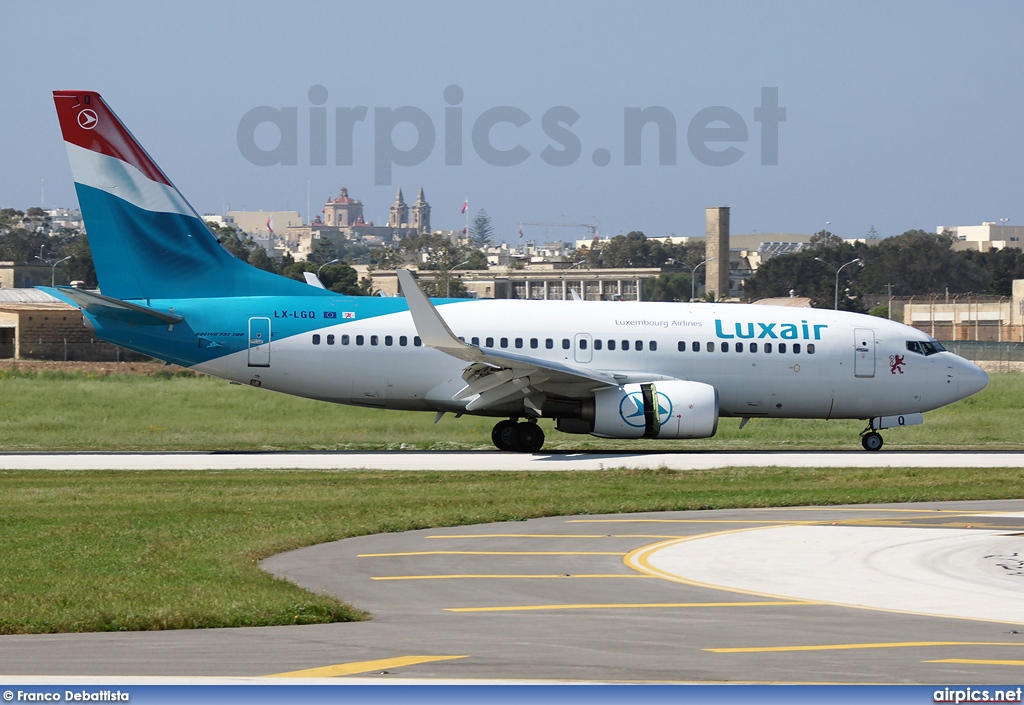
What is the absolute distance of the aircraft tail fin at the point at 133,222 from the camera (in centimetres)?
2978

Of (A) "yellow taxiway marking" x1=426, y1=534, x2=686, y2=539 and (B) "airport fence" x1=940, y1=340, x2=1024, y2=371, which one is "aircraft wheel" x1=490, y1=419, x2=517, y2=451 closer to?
(A) "yellow taxiway marking" x1=426, y1=534, x2=686, y2=539

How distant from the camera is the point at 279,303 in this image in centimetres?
3088

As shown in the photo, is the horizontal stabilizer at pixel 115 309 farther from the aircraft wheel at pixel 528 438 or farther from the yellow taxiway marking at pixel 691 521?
the yellow taxiway marking at pixel 691 521

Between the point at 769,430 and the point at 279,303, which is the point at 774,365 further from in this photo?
the point at 279,303

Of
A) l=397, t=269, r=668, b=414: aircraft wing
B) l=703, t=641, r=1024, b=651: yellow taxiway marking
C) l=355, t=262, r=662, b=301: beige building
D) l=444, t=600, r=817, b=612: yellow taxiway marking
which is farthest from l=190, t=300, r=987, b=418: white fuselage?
l=355, t=262, r=662, b=301: beige building

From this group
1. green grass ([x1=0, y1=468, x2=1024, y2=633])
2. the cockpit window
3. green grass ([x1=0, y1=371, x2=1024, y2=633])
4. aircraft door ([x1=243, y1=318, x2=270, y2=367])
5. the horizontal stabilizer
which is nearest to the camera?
green grass ([x1=0, y1=468, x2=1024, y2=633])

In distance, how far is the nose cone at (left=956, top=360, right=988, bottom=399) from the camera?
32.8 meters

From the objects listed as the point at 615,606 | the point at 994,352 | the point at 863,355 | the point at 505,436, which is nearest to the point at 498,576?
the point at 615,606

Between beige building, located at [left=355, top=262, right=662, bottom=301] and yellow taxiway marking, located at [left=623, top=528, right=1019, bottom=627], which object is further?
beige building, located at [left=355, top=262, right=662, bottom=301]

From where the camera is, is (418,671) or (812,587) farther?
(812,587)

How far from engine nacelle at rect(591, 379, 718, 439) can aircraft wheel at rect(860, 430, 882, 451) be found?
5.01 m

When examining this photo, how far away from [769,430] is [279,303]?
50.3 feet

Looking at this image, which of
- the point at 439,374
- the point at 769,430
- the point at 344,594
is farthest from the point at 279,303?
the point at 344,594

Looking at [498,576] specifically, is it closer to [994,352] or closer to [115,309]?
[115,309]
